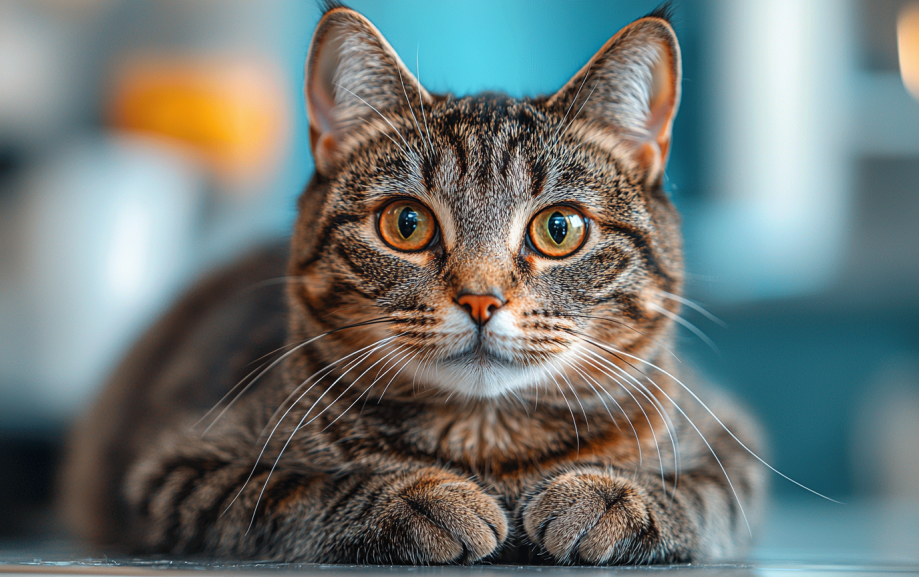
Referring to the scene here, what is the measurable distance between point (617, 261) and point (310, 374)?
0.41 m

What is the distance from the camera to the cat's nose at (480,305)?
66 cm

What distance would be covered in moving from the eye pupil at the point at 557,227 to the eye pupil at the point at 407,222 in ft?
0.51

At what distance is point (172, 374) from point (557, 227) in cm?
86

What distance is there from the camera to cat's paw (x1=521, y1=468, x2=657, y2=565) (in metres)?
0.64

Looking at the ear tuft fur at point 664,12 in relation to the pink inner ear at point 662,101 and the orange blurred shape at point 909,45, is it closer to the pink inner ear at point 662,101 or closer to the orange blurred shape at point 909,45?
the pink inner ear at point 662,101

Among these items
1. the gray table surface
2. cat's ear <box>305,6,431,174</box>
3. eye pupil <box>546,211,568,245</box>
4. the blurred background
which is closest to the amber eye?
eye pupil <box>546,211,568,245</box>

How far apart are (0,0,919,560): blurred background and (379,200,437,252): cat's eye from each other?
957mm

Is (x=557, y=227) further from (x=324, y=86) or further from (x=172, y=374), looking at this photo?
(x=172, y=374)

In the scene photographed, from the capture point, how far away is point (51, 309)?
73.5 inches

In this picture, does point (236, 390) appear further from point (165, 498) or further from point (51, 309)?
point (51, 309)

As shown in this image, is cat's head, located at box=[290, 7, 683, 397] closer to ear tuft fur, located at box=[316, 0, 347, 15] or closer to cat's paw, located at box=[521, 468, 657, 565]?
ear tuft fur, located at box=[316, 0, 347, 15]

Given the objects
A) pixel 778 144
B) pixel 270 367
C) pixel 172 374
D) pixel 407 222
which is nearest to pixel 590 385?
pixel 407 222

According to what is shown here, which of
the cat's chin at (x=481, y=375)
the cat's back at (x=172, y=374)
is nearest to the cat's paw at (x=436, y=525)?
the cat's chin at (x=481, y=375)

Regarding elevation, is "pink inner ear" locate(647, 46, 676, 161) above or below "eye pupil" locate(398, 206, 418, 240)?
above
